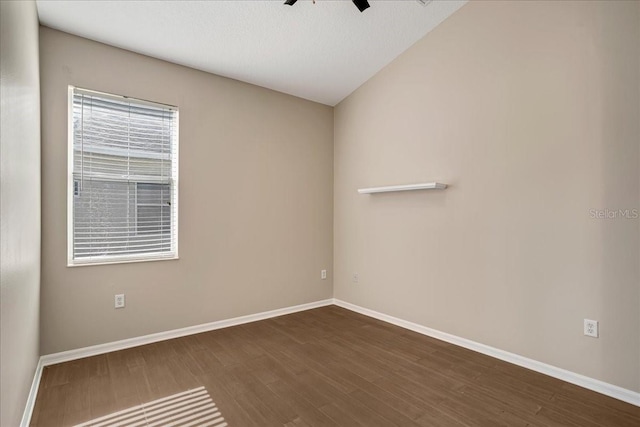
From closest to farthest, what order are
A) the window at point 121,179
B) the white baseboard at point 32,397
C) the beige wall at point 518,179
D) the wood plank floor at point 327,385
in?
the white baseboard at point 32,397
the wood plank floor at point 327,385
the beige wall at point 518,179
the window at point 121,179

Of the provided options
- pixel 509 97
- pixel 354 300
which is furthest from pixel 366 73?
pixel 354 300

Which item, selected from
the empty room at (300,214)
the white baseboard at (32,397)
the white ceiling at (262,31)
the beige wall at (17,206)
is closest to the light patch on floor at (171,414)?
the empty room at (300,214)

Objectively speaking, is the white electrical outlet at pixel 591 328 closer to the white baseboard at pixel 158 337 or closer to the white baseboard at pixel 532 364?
the white baseboard at pixel 532 364

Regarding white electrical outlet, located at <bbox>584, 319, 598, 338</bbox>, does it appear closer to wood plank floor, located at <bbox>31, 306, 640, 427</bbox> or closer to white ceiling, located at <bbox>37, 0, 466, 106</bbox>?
wood plank floor, located at <bbox>31, 306, 640, 427</bbox>

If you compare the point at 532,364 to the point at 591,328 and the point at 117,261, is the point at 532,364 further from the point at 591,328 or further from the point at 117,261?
the point at 117,261

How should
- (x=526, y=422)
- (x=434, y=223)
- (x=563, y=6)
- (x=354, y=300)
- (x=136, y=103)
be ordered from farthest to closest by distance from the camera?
(x=354, y=300) → (x=434, y=223) → (x=136, y=103) → (x=563, y=6) → (x=526, y=422)

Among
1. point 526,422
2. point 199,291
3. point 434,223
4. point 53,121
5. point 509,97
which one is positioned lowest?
point 526,422

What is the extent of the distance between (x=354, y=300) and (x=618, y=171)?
9.71 ft

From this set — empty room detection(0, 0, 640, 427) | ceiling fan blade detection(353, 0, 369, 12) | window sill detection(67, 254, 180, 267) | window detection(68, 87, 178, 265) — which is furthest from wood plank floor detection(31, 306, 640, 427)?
ceiling fan blade detection(353, 0, 369, 12)

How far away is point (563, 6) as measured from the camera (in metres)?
2.49

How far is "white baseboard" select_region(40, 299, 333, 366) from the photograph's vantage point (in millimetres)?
2715

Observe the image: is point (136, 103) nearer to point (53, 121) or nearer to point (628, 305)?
point (53, 121)

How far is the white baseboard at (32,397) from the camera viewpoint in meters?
1.88

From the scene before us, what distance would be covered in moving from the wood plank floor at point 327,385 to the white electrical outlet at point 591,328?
394 mm
